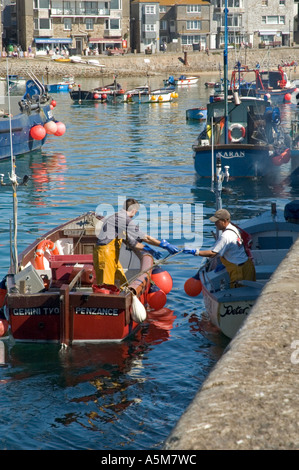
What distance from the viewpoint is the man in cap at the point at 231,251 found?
11859 mm

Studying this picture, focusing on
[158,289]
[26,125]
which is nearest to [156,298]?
[158,289]

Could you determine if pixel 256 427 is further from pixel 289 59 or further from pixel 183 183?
pixel 289 59

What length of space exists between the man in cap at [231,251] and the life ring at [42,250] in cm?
324

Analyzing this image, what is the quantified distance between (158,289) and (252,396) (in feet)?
26.2

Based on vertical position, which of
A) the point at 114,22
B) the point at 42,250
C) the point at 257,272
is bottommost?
the point at 257,272

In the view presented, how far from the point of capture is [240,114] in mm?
29875

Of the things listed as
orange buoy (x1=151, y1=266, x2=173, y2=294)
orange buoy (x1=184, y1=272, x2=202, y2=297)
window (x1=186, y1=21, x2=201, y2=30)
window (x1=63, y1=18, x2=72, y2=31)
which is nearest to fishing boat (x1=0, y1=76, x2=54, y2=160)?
orange buoy (x1=151, y1=266, x2=173, y2=294)

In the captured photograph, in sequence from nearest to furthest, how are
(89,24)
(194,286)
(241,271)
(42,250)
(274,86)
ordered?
(241,271), (194,286), (42,250), (274,86), (89,24)

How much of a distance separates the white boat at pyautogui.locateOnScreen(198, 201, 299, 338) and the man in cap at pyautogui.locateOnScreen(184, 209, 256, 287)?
219 mm

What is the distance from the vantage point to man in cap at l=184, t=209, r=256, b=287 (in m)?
11.9

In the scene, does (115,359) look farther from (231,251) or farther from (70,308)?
(231,251)

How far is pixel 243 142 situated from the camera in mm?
28859

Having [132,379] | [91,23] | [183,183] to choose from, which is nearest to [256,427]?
[132,379]

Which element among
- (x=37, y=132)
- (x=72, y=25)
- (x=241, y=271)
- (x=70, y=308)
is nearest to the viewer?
(x=70, y=308)
